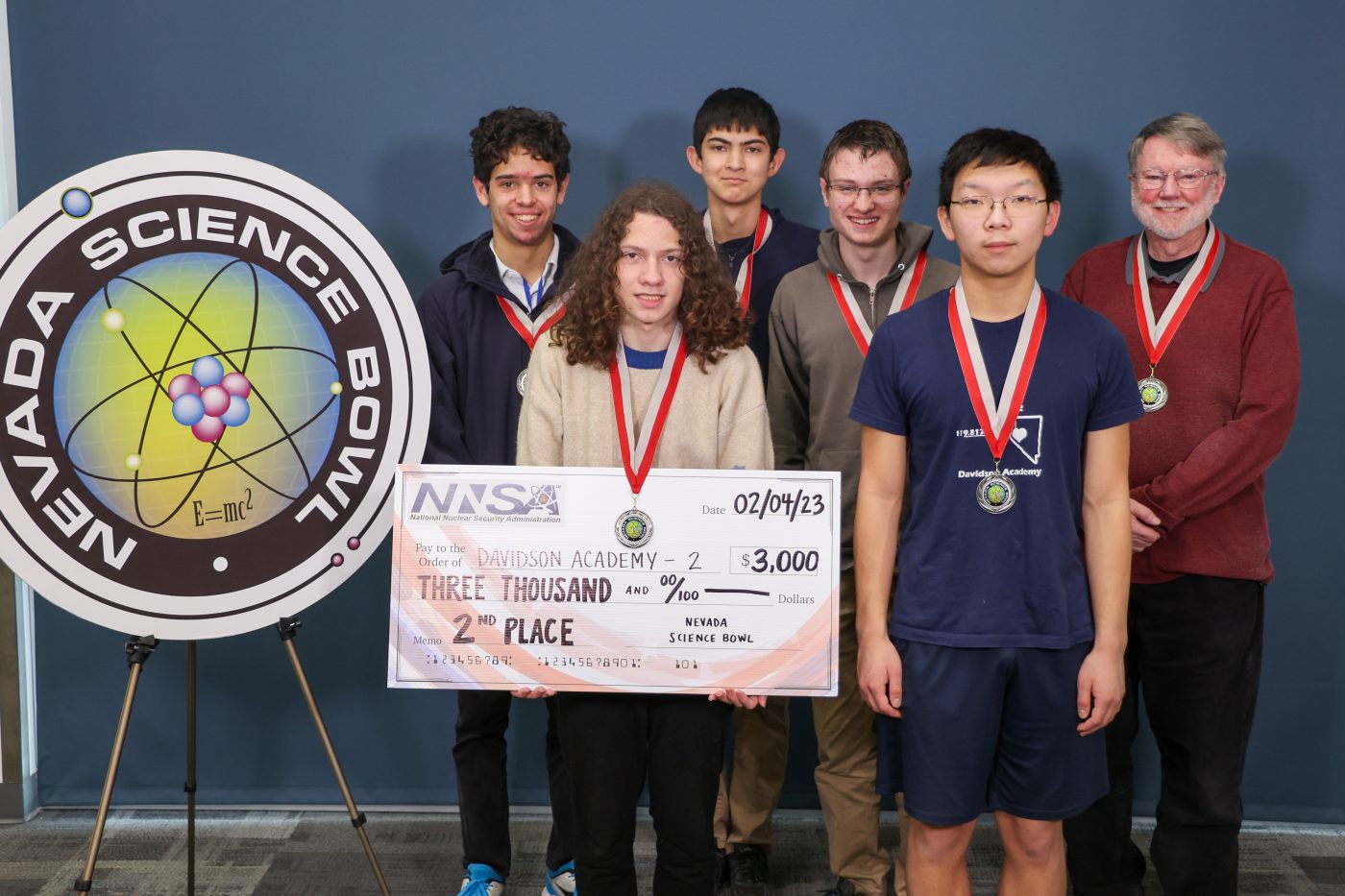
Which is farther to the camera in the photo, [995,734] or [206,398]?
[206,398]

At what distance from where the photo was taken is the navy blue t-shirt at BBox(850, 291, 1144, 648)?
223 cm

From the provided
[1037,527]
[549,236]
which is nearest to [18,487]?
[549,236]

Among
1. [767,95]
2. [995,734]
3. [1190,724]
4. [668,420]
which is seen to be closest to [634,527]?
[668,420]

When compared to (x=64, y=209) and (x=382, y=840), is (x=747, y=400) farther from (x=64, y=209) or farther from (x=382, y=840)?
(x=382, y=840)

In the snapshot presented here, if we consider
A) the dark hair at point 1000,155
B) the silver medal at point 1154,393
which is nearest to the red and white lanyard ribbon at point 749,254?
the dark hair at point 1000,155

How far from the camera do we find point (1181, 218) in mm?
2732

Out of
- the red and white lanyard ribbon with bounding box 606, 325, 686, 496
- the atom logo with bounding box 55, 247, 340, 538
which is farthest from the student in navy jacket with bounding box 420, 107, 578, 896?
the red and white lanyard ribbon with bounding box 606, 325, 686, 496

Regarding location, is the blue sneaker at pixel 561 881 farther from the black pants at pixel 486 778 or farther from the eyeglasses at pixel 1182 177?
the eyeglasses at pixel 1182 177

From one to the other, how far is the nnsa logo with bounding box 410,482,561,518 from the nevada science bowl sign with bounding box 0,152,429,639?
1.01ft

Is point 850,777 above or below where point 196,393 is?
below

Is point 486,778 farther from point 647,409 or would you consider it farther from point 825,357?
point 825,357

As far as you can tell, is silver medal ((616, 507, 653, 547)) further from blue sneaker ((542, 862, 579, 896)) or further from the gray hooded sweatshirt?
blue sneaker ((542, 862, 579, 896))

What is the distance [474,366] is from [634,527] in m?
0.79

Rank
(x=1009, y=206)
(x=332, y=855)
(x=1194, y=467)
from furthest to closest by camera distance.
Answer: (x=332, y=855)
(x=1194, y=467)
(x=1009, y=206)
